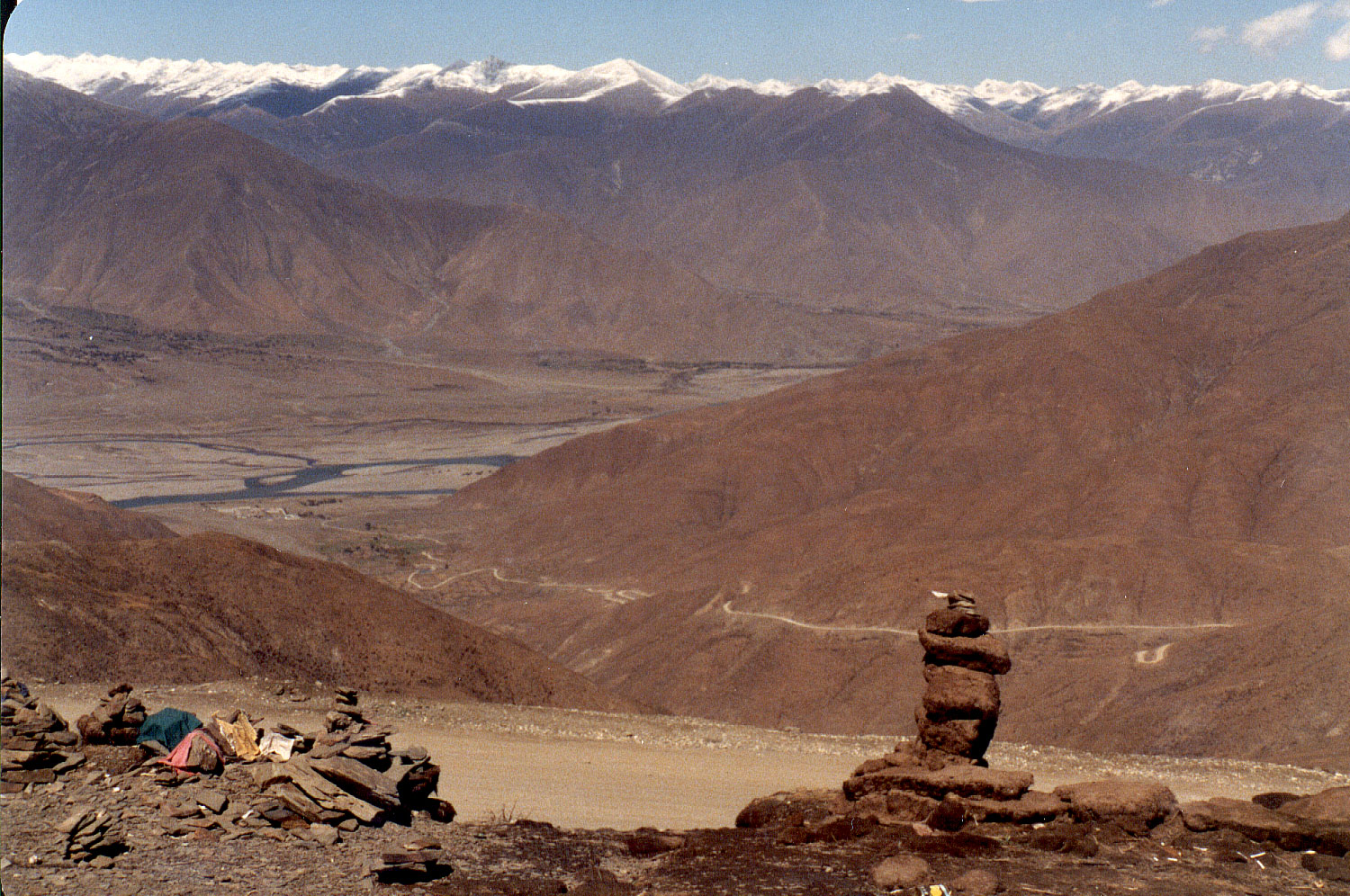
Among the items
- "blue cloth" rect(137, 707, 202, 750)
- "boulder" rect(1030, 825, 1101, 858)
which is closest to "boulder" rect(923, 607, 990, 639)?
"boulder" rect(1030, 825, 1101, 858)

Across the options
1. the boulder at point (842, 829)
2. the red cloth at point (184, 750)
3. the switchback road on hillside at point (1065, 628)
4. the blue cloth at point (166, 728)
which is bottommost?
the switchback road on hillside at point (1065, 628)

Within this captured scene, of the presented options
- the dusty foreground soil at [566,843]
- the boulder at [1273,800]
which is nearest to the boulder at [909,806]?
the dusty foreground soil at [566,843]

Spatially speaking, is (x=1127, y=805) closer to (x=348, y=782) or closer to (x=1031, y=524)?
(x=348, y=782)

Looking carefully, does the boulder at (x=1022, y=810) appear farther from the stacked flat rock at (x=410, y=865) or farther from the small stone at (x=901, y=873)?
the stacked flat rock at (x=410, y=865)

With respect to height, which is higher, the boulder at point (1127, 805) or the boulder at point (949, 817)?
the boulder at point (1127, 805)

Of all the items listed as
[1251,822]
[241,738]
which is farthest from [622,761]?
[1251,822]

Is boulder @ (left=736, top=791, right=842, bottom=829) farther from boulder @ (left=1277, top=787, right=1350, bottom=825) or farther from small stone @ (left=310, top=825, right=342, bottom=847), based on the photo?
small stone @ (left=310, top=825, right=342, bottom=847)

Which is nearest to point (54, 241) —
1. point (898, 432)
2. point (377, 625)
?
point (898, 432)

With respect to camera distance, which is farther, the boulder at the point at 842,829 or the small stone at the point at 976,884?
the boulder at the point at 842,829
